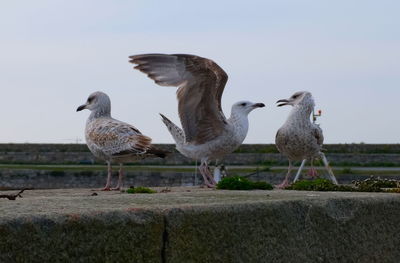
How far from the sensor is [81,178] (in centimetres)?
4291

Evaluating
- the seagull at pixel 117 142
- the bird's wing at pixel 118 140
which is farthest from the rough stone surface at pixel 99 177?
the bird's wing at pixel 118 140

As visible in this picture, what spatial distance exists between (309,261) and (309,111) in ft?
16.1

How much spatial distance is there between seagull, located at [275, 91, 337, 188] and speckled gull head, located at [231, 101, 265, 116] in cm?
52

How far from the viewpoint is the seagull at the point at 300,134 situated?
9320 millimetres

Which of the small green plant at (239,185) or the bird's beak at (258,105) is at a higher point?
the bird's beak at (258,105)

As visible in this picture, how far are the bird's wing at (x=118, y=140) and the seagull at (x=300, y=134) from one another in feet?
5.49

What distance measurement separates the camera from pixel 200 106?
8.97m

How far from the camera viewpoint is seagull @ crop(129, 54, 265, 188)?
344 inches

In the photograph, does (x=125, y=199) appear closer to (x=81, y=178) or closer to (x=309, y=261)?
(x=309, y=261)

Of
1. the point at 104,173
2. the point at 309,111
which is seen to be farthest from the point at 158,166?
the point at 309,111

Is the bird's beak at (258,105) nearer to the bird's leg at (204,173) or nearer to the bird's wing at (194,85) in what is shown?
the bird's wing at (194,85)

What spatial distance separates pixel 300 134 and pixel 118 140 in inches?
83.1

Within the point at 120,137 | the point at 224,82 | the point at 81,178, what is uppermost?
the point at 224,82

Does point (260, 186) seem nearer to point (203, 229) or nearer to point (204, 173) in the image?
point (204, 173)
